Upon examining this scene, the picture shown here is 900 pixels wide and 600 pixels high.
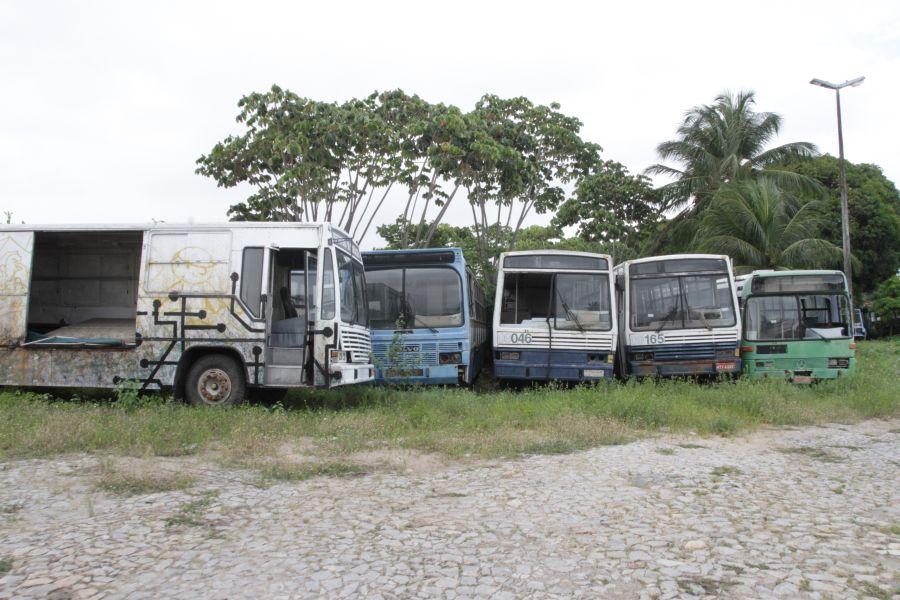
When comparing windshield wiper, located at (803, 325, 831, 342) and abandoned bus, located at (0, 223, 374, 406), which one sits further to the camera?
windshield wiper, located at (803, 325, 831, 342)

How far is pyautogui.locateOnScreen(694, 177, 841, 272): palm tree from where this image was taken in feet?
77.8

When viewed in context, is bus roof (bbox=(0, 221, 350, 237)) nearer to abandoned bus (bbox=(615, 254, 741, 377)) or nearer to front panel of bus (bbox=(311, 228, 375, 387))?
front panel of bus (bbox=(311, 228, 375, 387))

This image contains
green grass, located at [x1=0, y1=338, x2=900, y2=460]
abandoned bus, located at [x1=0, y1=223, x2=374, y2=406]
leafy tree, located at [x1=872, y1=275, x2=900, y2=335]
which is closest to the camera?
green grass, located at [x1=0, y1=338, x2=900, y2=460]

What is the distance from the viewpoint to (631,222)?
90.1 ft

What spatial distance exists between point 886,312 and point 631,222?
18626 millimetres

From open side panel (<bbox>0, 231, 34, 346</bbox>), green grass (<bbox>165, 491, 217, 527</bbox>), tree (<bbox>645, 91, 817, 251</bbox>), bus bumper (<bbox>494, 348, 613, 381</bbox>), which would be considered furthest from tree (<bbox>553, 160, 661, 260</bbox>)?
green grass (<bbox>165, 491, 217, 527</bbox>)

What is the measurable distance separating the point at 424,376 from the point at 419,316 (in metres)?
1.12

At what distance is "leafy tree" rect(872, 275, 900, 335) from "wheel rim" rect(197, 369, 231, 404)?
117 feet

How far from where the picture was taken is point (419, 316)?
495 inches

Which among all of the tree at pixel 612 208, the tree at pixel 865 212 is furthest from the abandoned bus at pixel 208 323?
the tree at pixel 865 212

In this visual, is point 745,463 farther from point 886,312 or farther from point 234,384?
point 886,312

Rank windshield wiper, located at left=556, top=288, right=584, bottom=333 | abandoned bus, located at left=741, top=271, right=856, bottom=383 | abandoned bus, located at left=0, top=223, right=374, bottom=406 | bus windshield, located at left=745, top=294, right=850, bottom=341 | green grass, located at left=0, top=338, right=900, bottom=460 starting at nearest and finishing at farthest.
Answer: green grass, located at left=0, top=338, right=900, bottom=460, abandoned bus, located at left=0, top=223, right=374, bottom=406, windshield wiper, located at left=556, top=288, right=584, bottom=333, abandoned bus, located at left=741, top=271, right=856, bottom=383, bus windshield, located at left=745, top=294, right=850, bottom=341

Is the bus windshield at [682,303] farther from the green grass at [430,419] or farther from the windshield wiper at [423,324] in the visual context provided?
the windshield wiper at [423,324]

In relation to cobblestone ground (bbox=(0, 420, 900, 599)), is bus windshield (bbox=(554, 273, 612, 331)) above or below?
above
